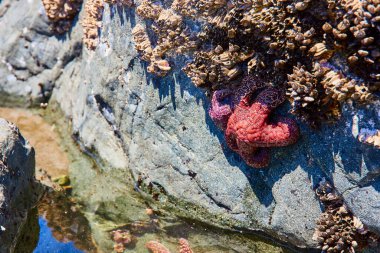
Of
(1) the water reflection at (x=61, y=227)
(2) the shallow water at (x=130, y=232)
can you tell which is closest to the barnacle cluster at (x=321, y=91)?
(2) the shallow water at (x=130, y=232)

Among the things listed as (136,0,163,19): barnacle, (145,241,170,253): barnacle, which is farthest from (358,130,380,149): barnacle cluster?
(136,0,163,19): barnacle

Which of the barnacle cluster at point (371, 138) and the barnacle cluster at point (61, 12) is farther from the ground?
the barnacle cluster at point (61, 12)

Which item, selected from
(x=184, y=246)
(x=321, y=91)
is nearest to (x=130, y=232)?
(x=184, y=246)

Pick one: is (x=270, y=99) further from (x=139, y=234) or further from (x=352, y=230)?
(x=139, y=234)

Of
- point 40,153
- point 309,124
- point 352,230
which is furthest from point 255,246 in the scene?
point 40,153

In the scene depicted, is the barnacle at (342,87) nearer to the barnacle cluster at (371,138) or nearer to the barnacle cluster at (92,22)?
the barnacle cluster at (371,138)

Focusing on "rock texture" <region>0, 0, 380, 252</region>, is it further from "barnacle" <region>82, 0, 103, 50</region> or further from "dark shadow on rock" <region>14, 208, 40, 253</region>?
"dark shadow on rock" <region>14, 208, 40, 253</region>
